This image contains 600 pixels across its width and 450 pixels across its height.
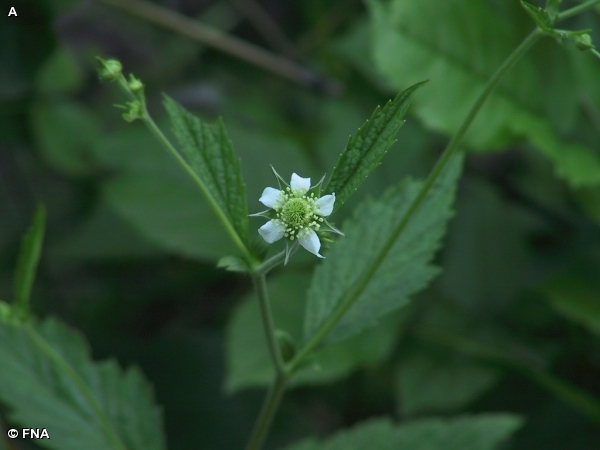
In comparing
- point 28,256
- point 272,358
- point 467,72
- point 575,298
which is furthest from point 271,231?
point 575,298

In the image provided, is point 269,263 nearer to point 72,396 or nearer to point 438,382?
point 72,396

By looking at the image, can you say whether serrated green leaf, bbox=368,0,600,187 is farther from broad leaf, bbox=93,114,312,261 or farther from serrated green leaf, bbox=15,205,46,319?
serrated green leaf, bbox=15,205,46,319

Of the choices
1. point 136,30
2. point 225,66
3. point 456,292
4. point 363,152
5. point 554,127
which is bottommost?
point 363,152

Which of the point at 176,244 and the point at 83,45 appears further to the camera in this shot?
the point at 83,45

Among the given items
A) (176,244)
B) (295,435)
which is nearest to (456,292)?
(295,435)

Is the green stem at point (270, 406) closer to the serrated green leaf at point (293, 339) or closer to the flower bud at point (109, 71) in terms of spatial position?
the serrated green leaf at point (293, 339)

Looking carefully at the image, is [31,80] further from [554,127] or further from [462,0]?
[554,127]
